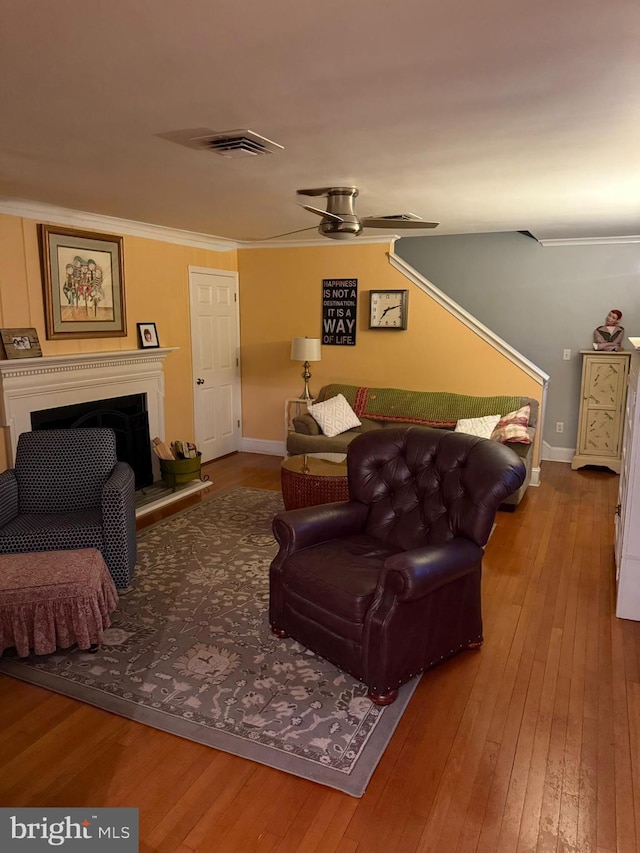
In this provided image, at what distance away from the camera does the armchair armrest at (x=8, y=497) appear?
337 centimetres

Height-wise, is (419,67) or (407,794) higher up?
(419,67)

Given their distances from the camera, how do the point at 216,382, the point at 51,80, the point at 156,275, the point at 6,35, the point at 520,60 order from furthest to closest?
the point at 216,382
the point at 156,275
the point at 51,80
the point at 520,60
the point at 6,35

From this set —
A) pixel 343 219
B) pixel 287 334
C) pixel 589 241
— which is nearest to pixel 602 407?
pixel 589 241

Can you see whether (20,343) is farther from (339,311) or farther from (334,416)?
(339,311)

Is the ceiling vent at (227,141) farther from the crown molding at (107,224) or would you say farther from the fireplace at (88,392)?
the fireplace at (88,392)

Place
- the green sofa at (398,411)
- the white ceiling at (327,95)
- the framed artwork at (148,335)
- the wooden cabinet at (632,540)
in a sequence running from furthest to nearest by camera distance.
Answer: the green sofa at (398,411) → the framed artwork at (148,335) → the wooden cabinet at (632,540) → the white ceiling at (327,95)

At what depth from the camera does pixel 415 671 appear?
8.54 feet

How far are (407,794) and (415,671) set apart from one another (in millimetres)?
599

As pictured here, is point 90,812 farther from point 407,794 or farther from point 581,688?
point 581,688

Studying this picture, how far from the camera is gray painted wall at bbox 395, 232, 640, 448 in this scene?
6.03 metres

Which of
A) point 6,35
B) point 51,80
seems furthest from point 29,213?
point 6,35

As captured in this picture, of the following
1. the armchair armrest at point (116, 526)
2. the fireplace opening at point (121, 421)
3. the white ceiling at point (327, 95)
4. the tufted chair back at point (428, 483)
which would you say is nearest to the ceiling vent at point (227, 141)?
the white ceiling at point (327, 95)

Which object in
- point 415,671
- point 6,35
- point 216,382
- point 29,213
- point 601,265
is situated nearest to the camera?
point 6,35

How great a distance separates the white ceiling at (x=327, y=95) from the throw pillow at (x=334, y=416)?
7.96 feet
